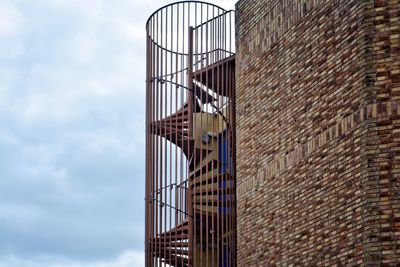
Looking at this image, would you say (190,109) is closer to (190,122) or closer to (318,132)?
(190,122)

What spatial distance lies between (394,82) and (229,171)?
26.2 ft

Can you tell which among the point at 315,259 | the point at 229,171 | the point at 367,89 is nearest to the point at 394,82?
the point at 367,89

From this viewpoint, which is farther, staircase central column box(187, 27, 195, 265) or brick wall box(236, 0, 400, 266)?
staircase central column box(187, 27, 195, 265)

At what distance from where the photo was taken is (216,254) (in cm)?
2105

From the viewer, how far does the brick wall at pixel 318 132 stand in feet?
43.5

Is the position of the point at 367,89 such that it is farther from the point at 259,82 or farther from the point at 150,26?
the point at 150,26

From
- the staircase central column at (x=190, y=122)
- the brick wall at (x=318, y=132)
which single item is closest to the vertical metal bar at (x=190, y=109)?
the staircase central column at (x=190, y=122)

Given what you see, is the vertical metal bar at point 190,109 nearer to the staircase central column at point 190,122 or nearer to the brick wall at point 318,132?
the staircase central column at point 190,122

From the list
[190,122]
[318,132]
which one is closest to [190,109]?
[190,122]

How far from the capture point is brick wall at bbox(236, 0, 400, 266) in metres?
13.2

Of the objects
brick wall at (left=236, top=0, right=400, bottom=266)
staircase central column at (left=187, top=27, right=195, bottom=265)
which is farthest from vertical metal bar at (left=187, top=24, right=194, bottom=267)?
brick wall at (left=236, top=0, right=400, bottom=266)

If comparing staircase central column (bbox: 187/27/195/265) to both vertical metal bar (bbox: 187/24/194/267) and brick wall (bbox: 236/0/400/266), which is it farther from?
brick wall (bbox: 236/0/400/266)

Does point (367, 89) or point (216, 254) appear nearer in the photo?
point (367, 89)

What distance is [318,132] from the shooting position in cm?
1501
